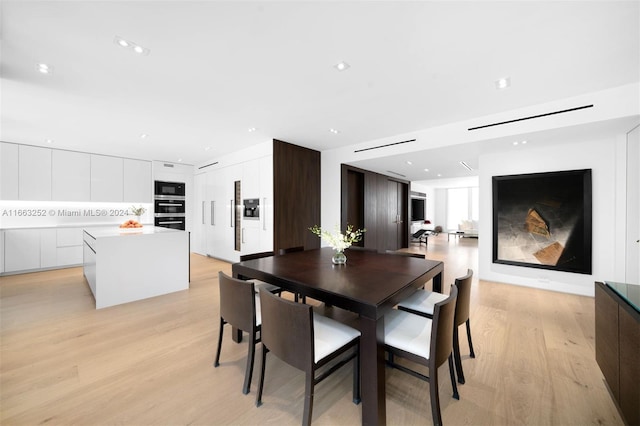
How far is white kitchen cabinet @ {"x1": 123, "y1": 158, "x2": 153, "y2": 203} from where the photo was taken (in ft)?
20.4

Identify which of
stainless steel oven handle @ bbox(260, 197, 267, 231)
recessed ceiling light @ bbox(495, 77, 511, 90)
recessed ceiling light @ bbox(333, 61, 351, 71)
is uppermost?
recessed ceiling light @ bbox(333, 61, 351, 71)

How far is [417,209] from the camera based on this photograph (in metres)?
11.4

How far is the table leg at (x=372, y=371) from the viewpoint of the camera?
1401mm

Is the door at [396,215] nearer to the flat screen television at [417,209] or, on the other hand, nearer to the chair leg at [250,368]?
the flat screen television at [417,209]

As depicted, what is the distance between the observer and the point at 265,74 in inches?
99.3

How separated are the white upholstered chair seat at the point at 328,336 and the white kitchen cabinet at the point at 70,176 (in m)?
6.70

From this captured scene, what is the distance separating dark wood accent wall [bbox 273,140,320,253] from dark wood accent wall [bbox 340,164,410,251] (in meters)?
0.68

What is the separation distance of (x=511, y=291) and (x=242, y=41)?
16.0 feet

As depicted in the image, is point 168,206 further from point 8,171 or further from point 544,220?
point 544,220

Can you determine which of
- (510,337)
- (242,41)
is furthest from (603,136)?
(242,41)

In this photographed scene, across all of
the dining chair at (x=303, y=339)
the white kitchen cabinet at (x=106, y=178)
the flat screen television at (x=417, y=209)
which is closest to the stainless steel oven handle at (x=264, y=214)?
the dining chair at (x=303, y=339)

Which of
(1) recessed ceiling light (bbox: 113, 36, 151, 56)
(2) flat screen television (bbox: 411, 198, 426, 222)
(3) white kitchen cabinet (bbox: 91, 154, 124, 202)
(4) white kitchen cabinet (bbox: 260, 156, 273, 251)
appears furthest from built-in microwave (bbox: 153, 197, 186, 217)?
(2) flat screen television (bbox: 411, 198, 426, 222)

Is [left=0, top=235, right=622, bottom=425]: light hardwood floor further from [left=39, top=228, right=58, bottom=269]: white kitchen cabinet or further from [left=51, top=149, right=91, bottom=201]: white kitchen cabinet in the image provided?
[left=51, top=149, right=91, bottom=201]: white kitchen cabinet

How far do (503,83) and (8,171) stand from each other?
8.32m
